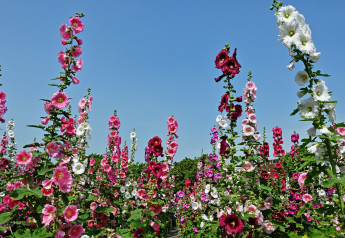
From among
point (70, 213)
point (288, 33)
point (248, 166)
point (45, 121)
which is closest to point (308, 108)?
point (288, 33)

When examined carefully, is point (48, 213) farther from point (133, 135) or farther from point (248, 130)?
point (133, 135)

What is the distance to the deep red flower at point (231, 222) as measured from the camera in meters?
3.02

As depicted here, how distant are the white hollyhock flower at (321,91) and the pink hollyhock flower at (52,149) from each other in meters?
2.98

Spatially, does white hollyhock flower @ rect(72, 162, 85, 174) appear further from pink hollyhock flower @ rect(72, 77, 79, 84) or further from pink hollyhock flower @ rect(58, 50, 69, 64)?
pink hollyhock flower @ rect(58, 50, 69, 64)

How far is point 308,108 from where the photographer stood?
2.79m

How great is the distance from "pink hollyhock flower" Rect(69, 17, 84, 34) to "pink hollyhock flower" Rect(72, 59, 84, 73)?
1.54 ft

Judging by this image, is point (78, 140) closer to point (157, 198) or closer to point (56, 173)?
point (157, 198)

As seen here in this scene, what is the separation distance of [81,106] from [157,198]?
274 cm

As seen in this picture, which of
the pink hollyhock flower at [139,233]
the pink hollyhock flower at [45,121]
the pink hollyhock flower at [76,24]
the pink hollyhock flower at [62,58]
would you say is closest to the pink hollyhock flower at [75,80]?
the pink hollyhock flower at [62,58]

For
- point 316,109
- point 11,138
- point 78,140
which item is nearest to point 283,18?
point 316,109

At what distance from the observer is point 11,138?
890cm

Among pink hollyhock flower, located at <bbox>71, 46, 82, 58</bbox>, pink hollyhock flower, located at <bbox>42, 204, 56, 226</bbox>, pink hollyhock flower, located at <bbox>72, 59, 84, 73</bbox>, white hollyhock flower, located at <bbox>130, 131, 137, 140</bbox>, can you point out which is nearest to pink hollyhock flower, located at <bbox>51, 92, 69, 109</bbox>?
pink hollyhock flower, located at <bbox>72, 59, 84, 73</bbox>

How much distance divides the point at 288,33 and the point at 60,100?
283 cm

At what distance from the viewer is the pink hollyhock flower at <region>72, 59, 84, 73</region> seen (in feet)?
12.6
